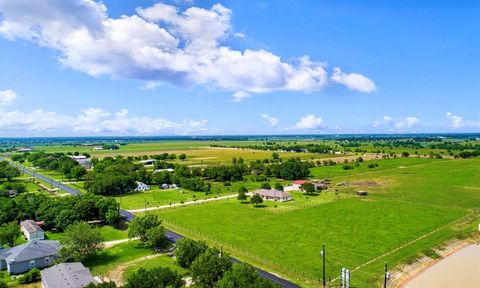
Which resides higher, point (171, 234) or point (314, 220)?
point (314, 220)

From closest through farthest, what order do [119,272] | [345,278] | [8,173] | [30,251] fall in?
[345,278]
[119,272]
[30,251]
[8,173]

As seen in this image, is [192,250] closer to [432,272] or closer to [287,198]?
[432,272]

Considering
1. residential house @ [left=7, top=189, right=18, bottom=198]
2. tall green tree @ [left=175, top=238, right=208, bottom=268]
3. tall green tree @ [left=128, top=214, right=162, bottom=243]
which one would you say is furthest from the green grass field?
residential house @ [left=7, top=189, right=18, bottom=198]

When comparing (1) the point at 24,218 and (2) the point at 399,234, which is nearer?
(2) the point at 399,234

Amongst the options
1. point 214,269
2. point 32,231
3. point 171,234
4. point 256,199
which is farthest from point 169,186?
point 214,269

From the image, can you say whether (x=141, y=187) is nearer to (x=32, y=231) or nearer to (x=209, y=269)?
(x=32, y=231)

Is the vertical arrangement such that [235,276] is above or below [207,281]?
above

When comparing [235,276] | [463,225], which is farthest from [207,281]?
[463,225]
